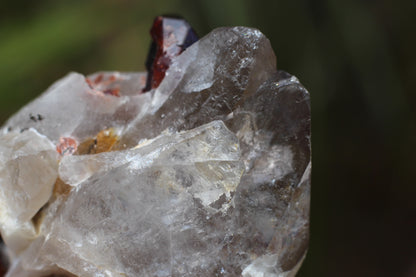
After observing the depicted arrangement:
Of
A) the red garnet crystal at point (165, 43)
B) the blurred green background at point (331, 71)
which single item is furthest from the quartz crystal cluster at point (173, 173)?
the blurred green background at point (331, 71)

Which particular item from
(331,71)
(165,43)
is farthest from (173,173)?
(331,71)

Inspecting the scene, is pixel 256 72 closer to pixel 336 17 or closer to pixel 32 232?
pixel 32 232

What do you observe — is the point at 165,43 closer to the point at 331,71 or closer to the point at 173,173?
the point at 173,173

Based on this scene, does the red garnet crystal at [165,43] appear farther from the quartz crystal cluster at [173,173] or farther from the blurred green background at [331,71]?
the blurred green background at [331,71]

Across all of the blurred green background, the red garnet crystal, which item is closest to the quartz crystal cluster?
the red garnet crystal

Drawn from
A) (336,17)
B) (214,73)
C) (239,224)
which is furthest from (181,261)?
(336,17)

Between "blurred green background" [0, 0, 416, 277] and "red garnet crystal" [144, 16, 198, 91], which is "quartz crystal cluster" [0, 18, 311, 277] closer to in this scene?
"red garnet crystal" [144, 16, 198, 91]
